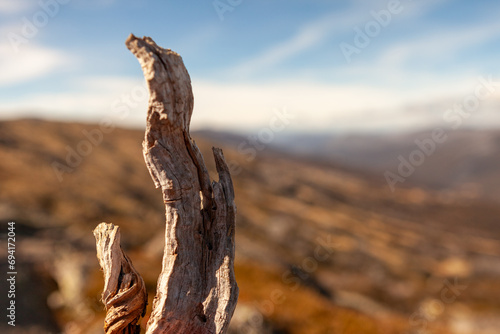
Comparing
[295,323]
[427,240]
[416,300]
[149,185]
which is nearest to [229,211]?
[295,323]

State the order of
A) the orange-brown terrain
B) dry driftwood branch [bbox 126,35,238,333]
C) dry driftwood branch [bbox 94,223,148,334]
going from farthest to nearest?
the orange-brown terrain < dry driftwood branch [bbox 94,223,148,334] < dry driftwood branch [bbox 126,35,238,333]

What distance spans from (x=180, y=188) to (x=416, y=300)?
170ft

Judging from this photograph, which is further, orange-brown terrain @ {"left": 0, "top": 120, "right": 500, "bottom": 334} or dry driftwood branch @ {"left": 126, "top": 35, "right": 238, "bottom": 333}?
orange-brown terrain @ {"left": 0, "top": 120, "right": 500, "bottom": 334}

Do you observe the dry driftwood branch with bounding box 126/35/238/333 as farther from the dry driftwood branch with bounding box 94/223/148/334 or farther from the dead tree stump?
the dry driftwood branch with bounding box 94/223/148/334

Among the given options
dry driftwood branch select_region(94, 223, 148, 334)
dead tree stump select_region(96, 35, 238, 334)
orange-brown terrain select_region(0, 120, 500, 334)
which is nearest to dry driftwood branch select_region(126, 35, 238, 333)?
dead tree stump select_region(96, 35, 238, 334)

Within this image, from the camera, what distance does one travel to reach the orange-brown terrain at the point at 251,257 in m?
26.6

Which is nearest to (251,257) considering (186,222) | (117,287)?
(117,287)

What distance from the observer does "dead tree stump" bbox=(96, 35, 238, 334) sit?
289 inches

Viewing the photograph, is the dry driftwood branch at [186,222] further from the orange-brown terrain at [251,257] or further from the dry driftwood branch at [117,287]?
the orange-brown terrain at [251,257]

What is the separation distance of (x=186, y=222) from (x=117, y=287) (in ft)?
7.33

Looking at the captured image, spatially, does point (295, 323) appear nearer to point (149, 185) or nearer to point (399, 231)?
point (149, 185)

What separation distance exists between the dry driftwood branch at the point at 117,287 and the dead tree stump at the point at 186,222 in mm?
543

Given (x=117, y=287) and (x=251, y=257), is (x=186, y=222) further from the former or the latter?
(x=251, y=257)

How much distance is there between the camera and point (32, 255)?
33.4 m
